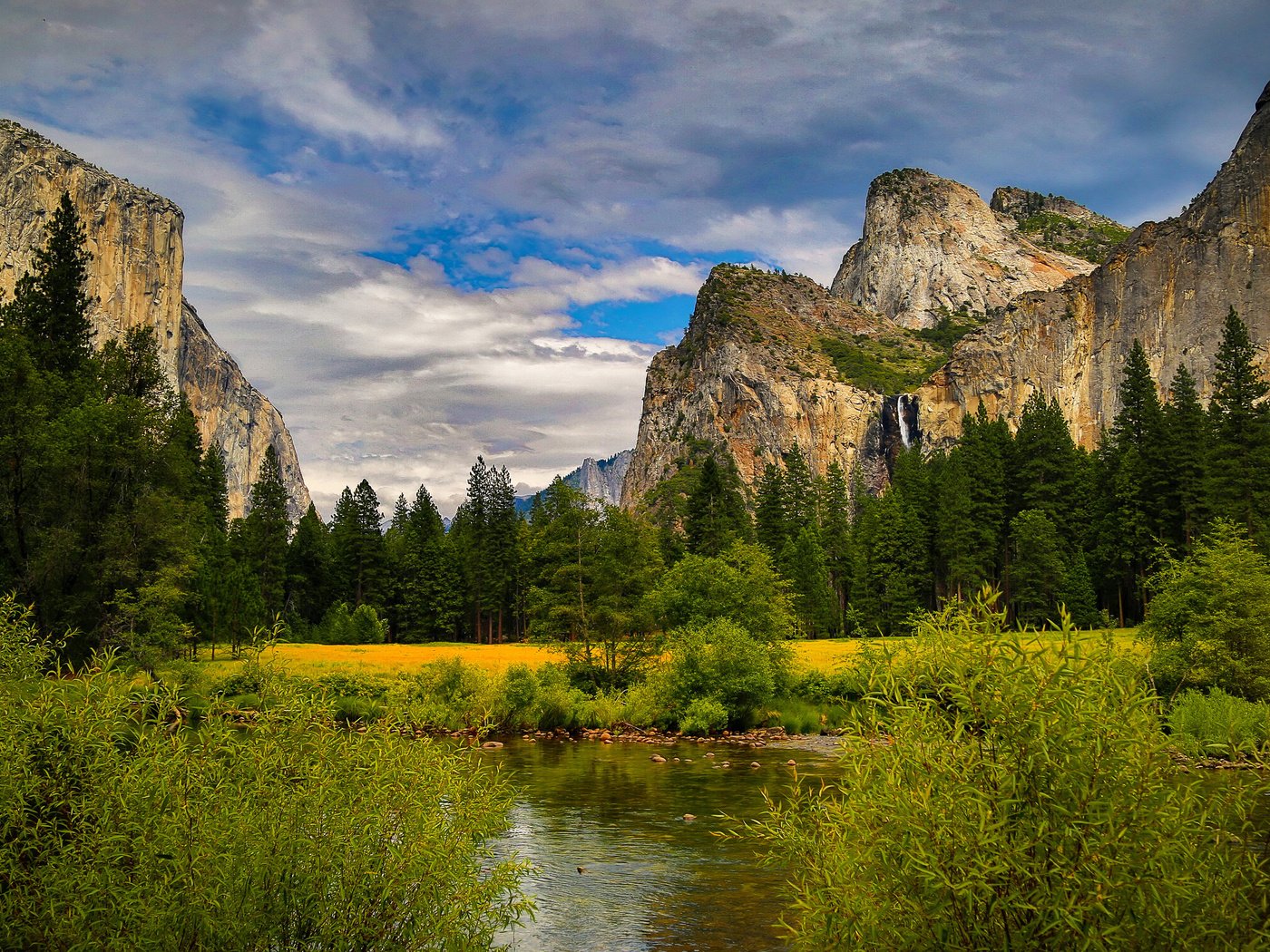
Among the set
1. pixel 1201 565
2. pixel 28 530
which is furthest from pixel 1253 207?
pixel 28 530

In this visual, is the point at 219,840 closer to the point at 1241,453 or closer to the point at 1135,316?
the point at 1241,453

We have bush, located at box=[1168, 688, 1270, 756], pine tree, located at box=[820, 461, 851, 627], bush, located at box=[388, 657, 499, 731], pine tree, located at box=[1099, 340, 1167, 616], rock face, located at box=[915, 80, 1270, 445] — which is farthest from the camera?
rock face, located at box=[915, 80, 1270, 445]

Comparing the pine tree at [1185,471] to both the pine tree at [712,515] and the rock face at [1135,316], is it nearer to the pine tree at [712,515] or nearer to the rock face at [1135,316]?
the pine tree at [712,515]

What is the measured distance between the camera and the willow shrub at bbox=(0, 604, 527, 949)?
23.2ft

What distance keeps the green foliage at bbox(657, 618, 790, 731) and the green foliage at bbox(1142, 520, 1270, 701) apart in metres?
15.5

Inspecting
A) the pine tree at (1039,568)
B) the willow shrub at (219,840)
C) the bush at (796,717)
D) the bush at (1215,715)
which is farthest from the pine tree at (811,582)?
the willow shrub at (219,840)

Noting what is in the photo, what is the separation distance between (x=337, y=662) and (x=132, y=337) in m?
22.6

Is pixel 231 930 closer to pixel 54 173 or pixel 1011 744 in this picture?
pixel 1011 744

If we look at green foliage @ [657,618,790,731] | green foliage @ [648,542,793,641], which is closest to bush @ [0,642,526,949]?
green foliage @ [657,618,790,731]

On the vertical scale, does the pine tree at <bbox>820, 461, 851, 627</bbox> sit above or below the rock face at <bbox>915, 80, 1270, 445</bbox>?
below

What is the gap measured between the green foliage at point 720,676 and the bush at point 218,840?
30.6 meters

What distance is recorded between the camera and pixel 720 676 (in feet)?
127

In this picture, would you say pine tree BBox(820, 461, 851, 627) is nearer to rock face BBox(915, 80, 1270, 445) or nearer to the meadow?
the meadow

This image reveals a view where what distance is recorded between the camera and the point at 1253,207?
140 meters
